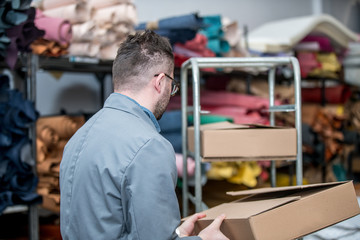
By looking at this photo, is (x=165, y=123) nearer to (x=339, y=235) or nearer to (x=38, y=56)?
(x=38, y=56)

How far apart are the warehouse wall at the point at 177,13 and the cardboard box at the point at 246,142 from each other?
4.43 feet

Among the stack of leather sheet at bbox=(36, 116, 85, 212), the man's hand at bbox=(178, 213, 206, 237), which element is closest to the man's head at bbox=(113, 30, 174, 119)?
the man's hand at bbox=(178, 213, 206, 237)

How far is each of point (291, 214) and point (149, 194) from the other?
1.64ft

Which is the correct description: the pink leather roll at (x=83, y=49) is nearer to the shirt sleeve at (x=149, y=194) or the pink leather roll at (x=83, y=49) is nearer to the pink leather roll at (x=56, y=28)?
the pink leather roll at (x=56, y=28)

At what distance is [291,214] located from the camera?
3.86 feet

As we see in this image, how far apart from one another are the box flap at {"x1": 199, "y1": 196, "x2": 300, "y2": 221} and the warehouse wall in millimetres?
1579

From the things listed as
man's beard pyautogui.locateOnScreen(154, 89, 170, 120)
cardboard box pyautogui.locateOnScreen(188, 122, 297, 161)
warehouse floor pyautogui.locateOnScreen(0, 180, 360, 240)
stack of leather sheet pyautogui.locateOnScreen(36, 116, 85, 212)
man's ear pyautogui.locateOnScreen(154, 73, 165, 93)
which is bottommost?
warehouse floor pyautogui.locateOnScreen(0, 180, 360, 240)

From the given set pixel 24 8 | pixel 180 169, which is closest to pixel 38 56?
pixel 24 8

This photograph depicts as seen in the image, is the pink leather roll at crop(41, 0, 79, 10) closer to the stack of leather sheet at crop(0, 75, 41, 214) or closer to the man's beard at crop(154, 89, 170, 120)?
the stack of leather sheet at crop(0, 75, 41, 214)

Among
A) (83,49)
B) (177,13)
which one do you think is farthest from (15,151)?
(177,13)

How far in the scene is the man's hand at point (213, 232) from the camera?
1.11 m

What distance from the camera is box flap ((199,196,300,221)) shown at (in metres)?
1.17

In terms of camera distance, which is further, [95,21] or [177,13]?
[177,13]

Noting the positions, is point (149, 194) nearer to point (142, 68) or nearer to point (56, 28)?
point (142, 68)
